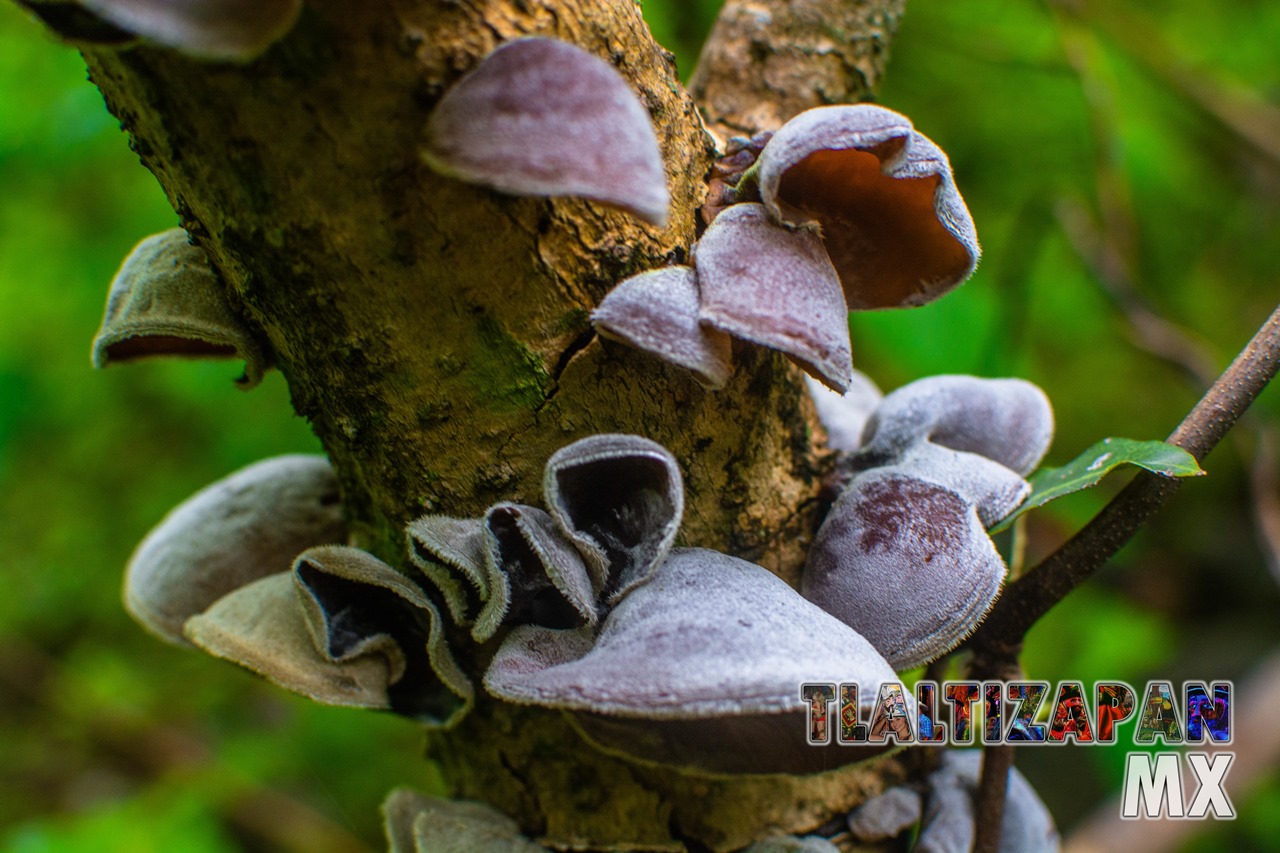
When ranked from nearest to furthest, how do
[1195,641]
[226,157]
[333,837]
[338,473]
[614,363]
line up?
[226,157] → [614,363] → [338,473] → [333,837] → [1195,641]

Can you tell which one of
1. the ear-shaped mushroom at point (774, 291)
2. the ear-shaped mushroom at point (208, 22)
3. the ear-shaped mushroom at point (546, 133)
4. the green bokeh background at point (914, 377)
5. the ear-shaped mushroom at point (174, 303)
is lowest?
the green bokeh background at point (914, 377)

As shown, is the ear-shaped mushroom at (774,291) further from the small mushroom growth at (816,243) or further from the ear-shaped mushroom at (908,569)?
the ear-shaped mushroom at (908,569)

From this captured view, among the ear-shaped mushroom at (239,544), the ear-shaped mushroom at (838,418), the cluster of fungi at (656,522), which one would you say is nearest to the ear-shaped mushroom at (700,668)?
the cluster of fungi at (656,522)

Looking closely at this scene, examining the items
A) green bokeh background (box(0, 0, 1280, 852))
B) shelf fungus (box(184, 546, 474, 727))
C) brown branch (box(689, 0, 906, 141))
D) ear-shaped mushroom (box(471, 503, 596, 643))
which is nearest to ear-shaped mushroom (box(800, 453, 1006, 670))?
ear-shaped mushroom (box(471, 503, 596, 643))

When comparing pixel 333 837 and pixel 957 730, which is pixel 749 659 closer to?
pixel 957 730

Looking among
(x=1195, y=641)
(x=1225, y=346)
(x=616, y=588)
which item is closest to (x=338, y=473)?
(x=616, y=588)

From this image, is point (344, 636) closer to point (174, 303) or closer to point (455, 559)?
point (455, 559)
